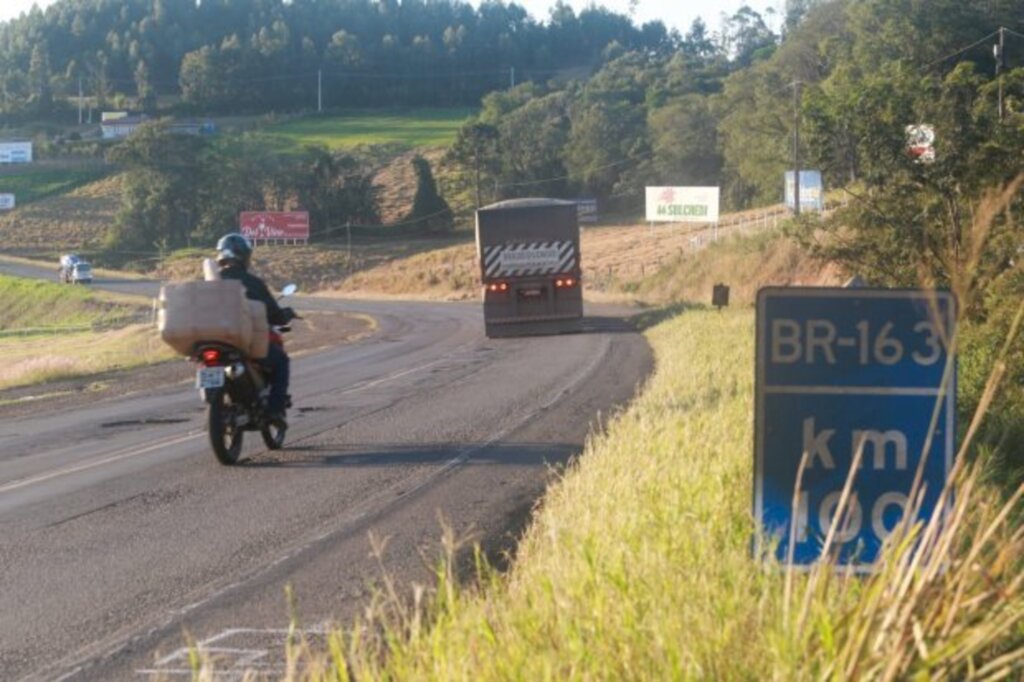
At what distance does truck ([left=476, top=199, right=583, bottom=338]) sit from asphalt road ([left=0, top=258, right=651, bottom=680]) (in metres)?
12.0

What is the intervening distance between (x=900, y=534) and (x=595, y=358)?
2063cm

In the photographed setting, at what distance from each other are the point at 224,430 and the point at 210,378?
22.5 inches

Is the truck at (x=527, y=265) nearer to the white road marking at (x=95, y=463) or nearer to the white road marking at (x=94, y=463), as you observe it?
the white road marking at (x=95, y=463)

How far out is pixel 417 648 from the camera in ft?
16.4

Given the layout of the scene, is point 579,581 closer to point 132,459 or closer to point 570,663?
point 570,663

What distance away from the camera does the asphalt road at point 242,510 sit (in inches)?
272

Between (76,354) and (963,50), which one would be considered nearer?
(76,354)

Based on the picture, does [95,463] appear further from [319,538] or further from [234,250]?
[319,538]

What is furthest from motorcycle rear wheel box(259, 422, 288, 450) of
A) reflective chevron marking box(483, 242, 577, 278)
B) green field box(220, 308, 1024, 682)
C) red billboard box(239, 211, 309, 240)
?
red billboard box(239, 211, 309, 240)

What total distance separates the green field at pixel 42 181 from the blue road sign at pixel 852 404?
102 meters

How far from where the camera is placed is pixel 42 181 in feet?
348

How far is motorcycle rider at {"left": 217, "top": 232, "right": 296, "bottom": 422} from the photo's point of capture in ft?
41.6

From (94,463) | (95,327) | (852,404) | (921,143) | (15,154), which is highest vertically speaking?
(15,154)

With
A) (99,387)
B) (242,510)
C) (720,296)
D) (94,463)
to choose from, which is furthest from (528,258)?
(242,510)
